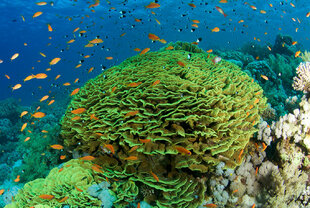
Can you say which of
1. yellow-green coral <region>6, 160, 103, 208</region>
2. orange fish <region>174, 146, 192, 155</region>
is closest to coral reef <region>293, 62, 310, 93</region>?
orange fish <region>174, 146, 192, 155</region>

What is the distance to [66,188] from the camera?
3797 mm

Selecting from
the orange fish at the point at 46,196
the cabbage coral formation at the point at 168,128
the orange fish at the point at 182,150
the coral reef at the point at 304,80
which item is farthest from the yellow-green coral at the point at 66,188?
the coral reef at the point at 304,80

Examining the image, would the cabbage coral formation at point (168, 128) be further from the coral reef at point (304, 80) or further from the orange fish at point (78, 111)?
the coral reef at point (304, 80)

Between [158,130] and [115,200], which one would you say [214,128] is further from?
[115,200]

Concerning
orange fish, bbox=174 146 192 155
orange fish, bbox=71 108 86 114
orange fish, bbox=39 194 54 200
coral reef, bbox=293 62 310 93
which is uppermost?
→ orange fish, bbox=174 146 192 155

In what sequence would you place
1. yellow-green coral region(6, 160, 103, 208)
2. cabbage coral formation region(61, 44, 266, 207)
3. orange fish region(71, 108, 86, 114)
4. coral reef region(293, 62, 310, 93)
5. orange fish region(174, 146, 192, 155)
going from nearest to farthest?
orange fish region(174, 146, 192, 155), cabbage coral formation region(61, 44, 266, 207), yellow-green coral region(6, 160, 103, 208), orange fish region(71, 108, 86, 114), coral reef region(293, 62, 310, 93)

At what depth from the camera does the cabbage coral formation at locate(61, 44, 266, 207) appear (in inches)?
136

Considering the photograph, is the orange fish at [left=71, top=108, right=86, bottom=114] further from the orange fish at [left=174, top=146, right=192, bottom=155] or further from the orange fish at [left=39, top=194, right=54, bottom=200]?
the orange fish at [left=174, top=146, right=192, bottom=155]

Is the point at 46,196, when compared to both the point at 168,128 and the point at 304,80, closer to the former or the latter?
the point at 168,128

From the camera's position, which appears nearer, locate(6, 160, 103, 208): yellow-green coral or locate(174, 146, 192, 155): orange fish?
locate(174, 146, 192, 155): orange fish

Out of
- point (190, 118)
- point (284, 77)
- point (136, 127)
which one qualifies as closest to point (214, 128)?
point (190, 118)

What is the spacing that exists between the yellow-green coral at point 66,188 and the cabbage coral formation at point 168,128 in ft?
1.27

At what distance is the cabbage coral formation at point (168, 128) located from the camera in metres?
3.45

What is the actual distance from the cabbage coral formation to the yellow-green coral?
0.39m
